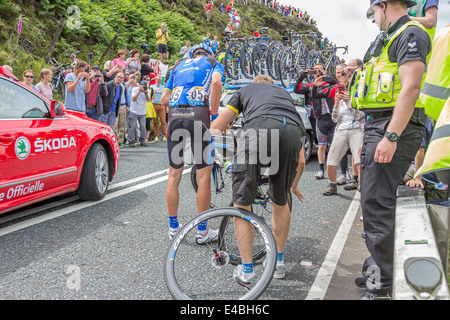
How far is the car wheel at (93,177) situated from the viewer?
232 inches

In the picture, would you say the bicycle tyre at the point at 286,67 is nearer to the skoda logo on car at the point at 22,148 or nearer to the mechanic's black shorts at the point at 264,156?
the skoda logo on car at the point at 22,148

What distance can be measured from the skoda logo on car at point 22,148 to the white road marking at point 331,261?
10.8 feet

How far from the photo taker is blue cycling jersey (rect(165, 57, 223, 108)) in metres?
4.48

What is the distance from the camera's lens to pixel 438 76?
2520 mm

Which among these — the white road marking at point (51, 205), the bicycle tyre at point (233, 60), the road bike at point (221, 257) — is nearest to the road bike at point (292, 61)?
the bicycle tyre at point (233, 60)

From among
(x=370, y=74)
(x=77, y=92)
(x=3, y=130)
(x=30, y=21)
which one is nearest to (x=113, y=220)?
(x=3, y=130)

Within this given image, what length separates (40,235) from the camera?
460 centimetres

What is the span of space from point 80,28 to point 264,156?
16.5m

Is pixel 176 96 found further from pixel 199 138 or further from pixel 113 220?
pixel 113 220

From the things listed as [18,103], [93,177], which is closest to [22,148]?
[18,103]

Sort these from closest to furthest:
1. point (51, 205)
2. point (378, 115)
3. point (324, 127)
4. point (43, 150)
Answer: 1. point (378, 115)
2. point (43, 150)
3. point (51, 205)
4. point (324, 127)

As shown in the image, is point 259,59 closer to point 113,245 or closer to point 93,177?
point 93,177

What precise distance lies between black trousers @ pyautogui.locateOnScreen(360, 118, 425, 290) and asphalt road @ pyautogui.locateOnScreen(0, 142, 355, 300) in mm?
680
